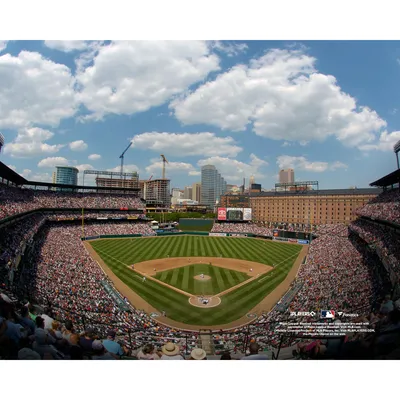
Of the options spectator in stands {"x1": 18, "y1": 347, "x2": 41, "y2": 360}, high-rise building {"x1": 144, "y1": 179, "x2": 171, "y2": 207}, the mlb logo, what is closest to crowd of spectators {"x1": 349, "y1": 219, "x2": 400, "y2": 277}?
the mlb logo

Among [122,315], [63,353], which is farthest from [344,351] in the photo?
[122,315]

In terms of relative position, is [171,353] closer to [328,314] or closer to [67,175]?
[328,314]

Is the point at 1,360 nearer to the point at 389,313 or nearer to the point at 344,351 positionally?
the point at 344,351

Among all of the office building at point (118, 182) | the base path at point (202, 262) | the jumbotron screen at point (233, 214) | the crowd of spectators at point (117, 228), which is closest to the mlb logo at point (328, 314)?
the base path at point (202, 262)

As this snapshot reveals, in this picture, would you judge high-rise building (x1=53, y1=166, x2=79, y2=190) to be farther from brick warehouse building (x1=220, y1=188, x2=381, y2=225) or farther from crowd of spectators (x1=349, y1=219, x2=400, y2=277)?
brick warehouse building (x1=220, y1=188, x2=381, y2=225)

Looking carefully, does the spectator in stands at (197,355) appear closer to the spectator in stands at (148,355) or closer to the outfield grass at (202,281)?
the spectator in stands at (148,355)

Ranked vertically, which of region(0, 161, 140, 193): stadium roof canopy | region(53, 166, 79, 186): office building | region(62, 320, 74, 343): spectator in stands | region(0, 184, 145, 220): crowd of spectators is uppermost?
region(53, 166, 79, 186): office building

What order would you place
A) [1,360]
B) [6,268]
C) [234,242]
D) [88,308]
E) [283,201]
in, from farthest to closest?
[283,201]
[234,242]
[88,308]
[6,268]
[1,360]
